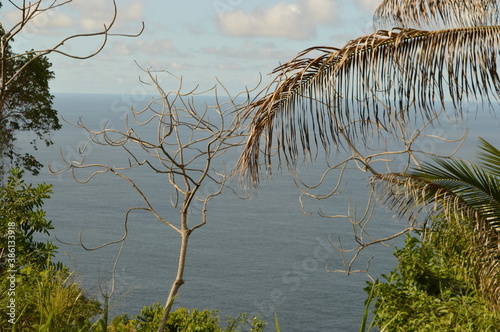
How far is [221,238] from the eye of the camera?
159ft

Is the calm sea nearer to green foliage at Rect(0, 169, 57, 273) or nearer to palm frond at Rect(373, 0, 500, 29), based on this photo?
green foliage at Rect(0, 169, 57, 273)

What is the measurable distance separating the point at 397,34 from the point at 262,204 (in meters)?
53.5

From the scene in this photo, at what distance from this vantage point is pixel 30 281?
506 centimetres

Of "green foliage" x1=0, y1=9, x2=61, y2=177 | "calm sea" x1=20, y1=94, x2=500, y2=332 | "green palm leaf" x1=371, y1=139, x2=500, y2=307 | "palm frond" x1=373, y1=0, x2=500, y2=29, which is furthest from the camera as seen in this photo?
"calm sea" x1=20, y1=94, x2=500, y2=332

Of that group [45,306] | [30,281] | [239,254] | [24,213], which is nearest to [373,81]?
[45,306]

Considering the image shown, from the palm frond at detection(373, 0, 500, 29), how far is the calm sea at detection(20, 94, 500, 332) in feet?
90.4

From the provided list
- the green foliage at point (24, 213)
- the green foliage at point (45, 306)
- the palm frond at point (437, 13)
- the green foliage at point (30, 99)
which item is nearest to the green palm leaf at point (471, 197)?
the palm frond at point (437, 13)

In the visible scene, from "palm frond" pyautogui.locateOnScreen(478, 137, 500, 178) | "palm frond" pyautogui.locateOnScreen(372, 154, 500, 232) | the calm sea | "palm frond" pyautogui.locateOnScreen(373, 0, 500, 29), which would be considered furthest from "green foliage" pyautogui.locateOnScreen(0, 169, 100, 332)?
the calm sea

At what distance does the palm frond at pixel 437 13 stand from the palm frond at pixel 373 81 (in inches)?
28.7

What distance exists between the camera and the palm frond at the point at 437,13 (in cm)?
452

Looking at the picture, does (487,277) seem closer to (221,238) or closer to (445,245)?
(445,245)

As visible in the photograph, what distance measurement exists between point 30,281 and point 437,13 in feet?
12.9

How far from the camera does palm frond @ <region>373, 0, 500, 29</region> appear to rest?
4.52m

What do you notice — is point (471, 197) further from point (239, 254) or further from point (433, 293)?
point (239, 254)
